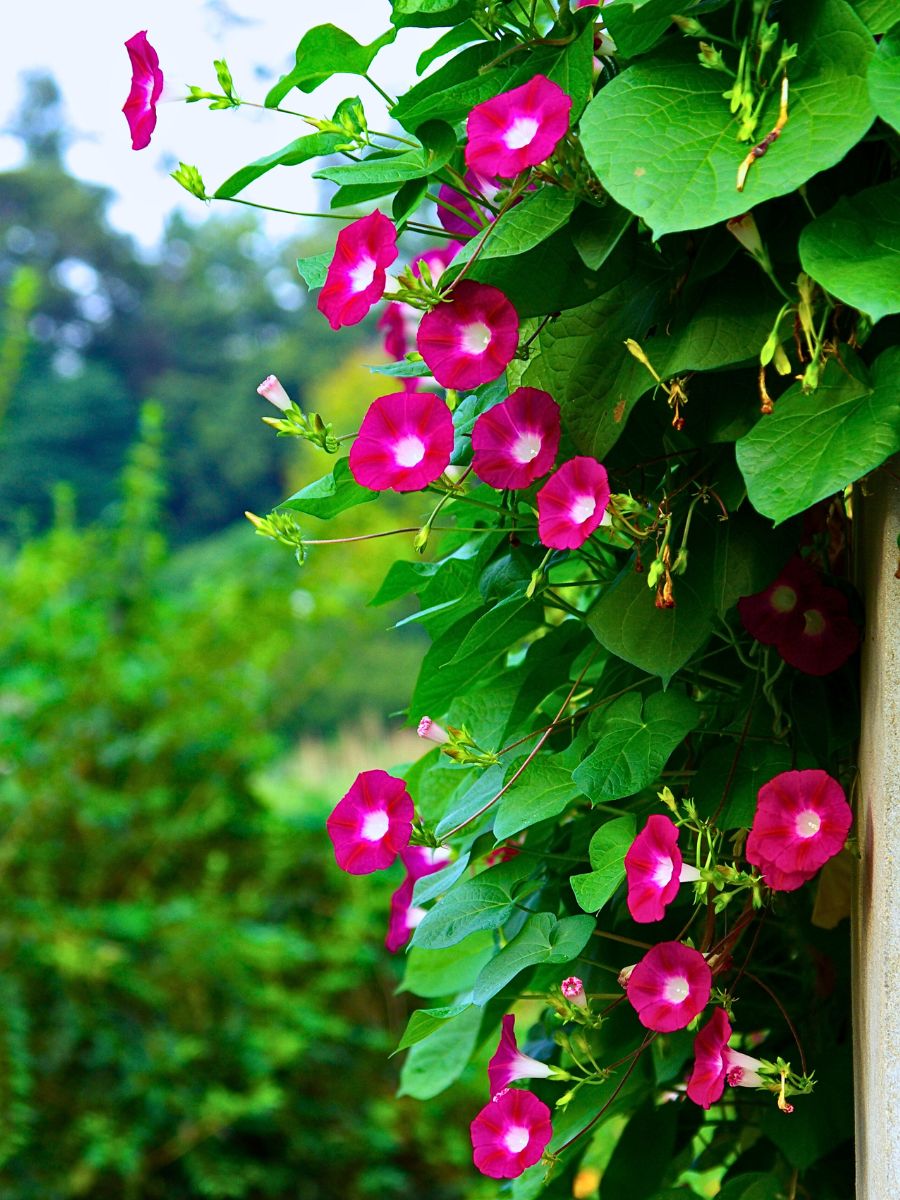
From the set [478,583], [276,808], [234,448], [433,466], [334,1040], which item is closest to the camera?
[433,466]

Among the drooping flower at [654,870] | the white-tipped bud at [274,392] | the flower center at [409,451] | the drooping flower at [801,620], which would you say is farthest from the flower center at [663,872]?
the white-tipped bud at [274,392]

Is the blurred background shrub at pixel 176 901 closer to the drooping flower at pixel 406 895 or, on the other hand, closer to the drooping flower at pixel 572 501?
the drooping flower at pixel 406 895

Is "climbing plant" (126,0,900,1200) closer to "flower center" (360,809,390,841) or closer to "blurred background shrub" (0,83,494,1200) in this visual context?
"flower center" (360,809,390,841)

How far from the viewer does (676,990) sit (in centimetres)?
62

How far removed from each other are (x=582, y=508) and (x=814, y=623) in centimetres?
16

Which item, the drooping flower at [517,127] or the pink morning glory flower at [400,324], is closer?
the drooping flower at [517,127]

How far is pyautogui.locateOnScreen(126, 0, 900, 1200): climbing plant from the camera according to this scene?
529 millimetres

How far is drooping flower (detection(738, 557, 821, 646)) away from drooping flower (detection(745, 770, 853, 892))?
0.09 meters

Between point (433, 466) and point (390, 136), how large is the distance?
18cm

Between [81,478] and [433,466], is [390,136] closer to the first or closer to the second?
[433,466]

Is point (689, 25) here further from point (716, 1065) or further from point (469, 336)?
point (716, 1065)

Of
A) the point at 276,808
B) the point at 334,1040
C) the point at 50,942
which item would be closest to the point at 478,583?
the point at 50,942

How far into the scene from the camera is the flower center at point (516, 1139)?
26.3 inches

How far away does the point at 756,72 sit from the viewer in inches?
21.0
